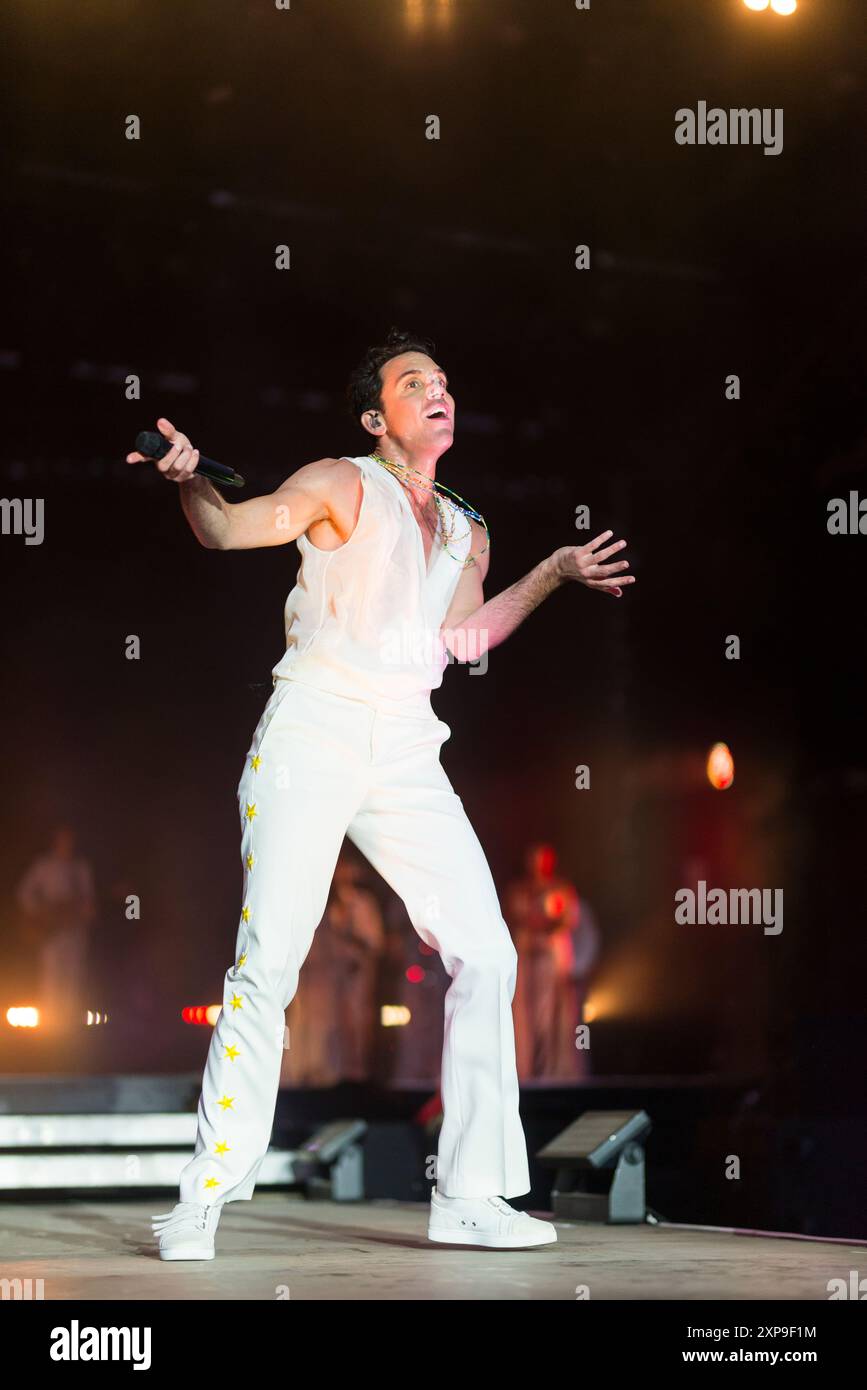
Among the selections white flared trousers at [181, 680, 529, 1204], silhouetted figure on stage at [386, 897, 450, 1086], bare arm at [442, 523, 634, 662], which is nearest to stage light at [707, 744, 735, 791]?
silhouetted figure on stage at [386, 897, 450, 1086]

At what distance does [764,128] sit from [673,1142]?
12.5ft

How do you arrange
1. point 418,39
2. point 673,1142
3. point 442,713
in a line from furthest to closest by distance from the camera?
point 442,713, point 418,39, point 673,1142

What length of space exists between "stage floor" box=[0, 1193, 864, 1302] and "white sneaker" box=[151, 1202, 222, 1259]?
0.14ft

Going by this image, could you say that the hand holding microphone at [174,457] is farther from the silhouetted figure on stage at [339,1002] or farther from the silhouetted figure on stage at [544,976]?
the silhouetted figure on stage at [544,976]

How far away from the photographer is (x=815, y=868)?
6.73 metres

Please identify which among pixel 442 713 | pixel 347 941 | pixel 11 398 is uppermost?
pixel 11 398

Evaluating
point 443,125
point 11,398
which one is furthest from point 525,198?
point 11,398

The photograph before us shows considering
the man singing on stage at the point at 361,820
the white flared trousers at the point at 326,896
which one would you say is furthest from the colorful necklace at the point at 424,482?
the white flared trousers at the point at 326,896

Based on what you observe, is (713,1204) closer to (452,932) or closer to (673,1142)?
(673,1142)

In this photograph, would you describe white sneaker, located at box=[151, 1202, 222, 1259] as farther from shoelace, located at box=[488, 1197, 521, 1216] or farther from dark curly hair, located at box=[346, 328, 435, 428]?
dark curly hair, located at box=[346, 328, 435, 428]

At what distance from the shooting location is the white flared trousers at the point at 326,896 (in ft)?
9.06

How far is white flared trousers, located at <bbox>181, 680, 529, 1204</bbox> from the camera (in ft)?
9.06

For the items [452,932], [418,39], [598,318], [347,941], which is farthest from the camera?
[598,318]

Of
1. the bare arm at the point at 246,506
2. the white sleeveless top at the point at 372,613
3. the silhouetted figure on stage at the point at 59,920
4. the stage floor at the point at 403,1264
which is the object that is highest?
the bare arm at the point at 246,506
